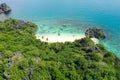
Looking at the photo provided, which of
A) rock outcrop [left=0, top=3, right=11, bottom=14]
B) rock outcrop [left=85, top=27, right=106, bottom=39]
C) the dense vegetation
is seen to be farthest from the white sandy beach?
rock outcrop [left=0, top=3, right=11, bottom=14]

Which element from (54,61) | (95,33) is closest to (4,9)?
(95,33)

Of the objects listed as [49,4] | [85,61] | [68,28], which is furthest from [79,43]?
[49,4]

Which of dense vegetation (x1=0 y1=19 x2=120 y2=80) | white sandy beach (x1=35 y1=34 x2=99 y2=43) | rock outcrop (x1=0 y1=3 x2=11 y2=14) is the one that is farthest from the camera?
rock outcrop (x1=0 y1=3 x2=11 y2=14)

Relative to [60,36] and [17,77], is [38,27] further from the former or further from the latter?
[17,77]

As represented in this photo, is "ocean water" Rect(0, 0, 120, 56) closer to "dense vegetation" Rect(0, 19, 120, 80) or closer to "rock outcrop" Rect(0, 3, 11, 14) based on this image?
"rock outcrop" Rect(0, 3, 11, 14)

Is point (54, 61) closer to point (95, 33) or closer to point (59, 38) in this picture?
point (59, 38)

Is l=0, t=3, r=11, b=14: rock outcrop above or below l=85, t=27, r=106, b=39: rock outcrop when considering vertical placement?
above
